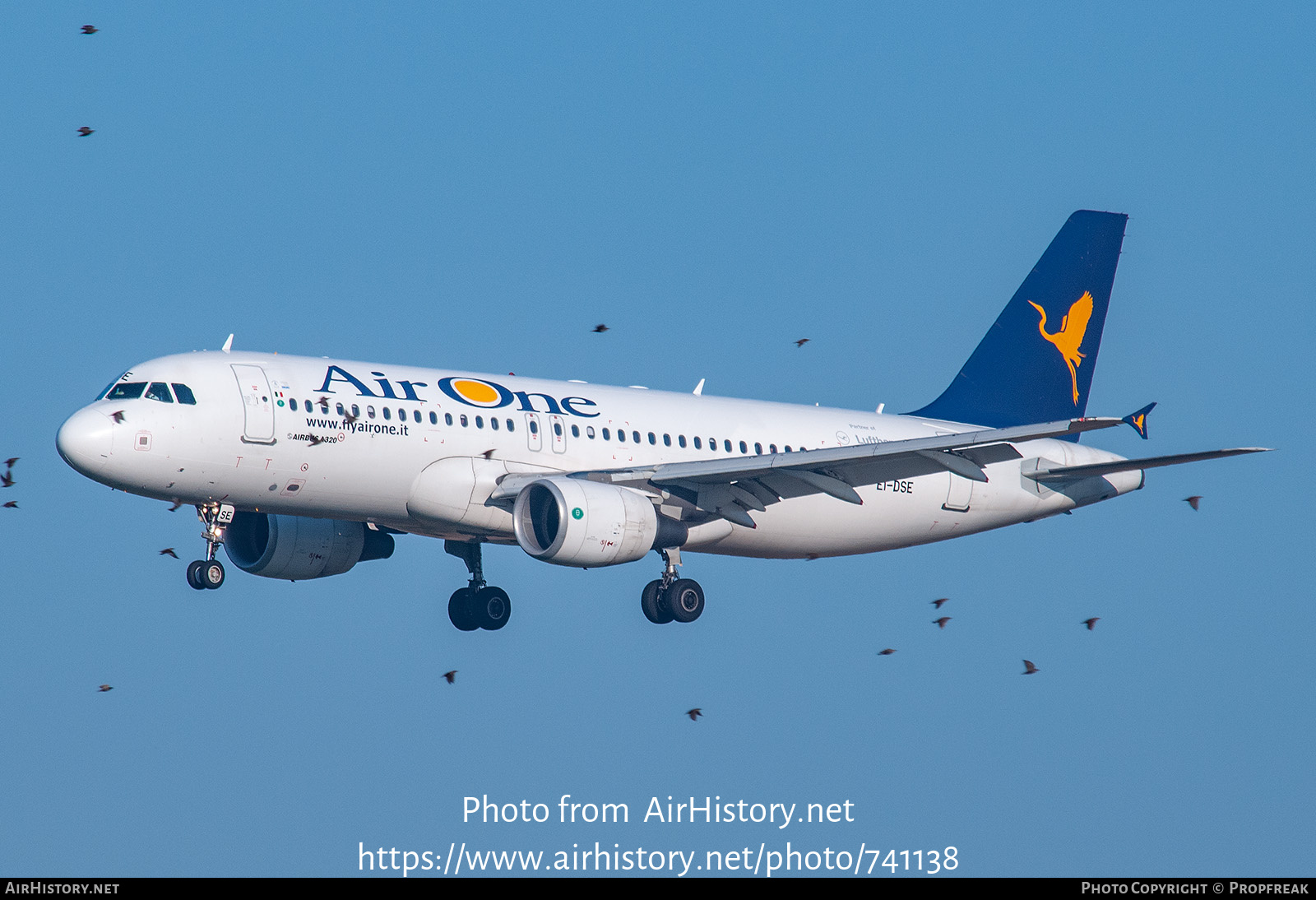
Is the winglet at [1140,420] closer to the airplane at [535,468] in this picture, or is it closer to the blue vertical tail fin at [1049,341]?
the airplane at [535,468]

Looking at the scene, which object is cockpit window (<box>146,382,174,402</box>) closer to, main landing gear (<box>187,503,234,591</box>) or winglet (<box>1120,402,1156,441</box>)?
main landing gear (<box>187,503,234,591</box>)

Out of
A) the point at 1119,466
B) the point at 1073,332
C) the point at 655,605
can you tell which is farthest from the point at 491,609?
the point at 1073,332

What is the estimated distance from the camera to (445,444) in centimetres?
3819

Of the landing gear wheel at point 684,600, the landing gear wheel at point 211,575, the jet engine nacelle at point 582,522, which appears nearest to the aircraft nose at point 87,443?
the landing gear wheel at point 211,575

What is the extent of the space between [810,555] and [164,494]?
52.3ft

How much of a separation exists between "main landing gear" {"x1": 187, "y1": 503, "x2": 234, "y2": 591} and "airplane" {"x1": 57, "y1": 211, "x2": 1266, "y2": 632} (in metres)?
0.04

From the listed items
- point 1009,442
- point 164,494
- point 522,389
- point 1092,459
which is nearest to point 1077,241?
point 1092,459

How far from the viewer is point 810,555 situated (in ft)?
146

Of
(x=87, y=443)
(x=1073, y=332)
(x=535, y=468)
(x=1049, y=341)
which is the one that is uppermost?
(x=1073, y=332)

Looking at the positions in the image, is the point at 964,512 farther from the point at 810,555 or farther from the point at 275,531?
the point at 275,531

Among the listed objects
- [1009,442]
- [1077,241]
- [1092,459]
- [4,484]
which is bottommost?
[4,484]

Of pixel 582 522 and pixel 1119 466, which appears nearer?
pixel 582 522

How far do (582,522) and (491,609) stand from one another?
7.70 metres

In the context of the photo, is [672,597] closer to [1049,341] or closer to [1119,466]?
[1119,466]
